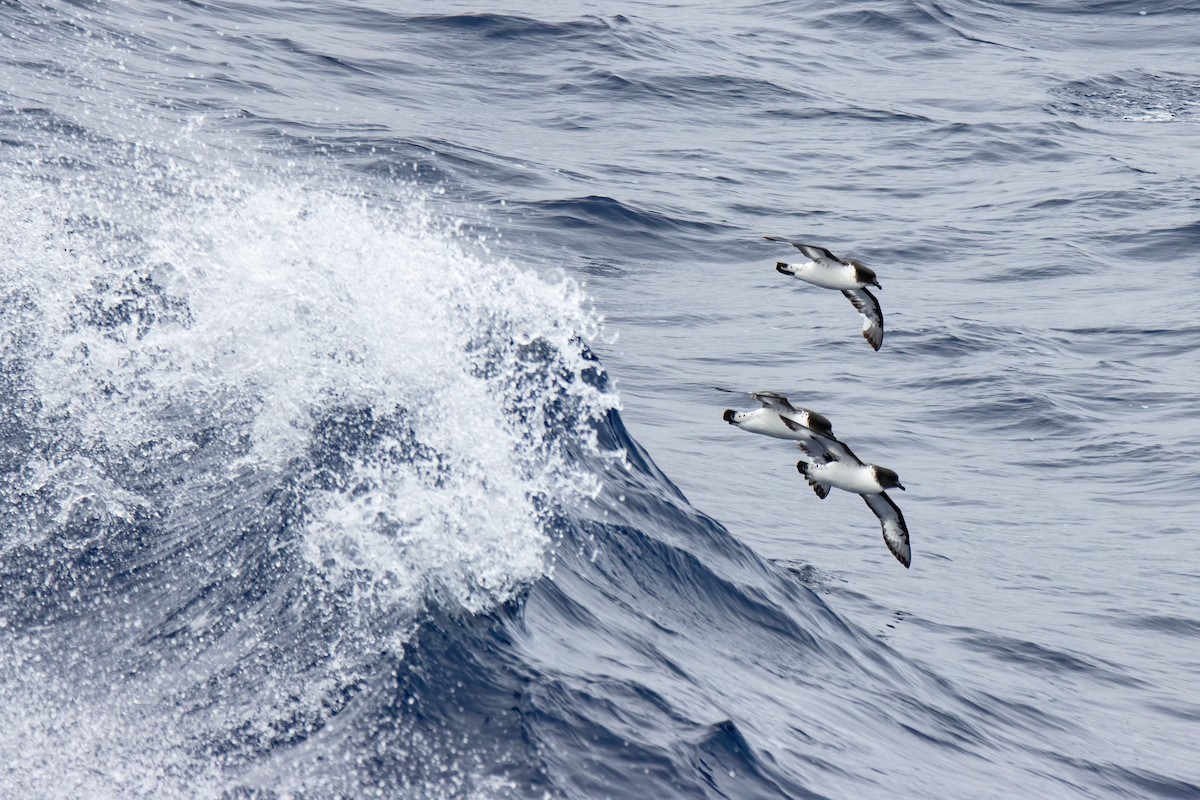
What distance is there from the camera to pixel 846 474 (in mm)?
11055

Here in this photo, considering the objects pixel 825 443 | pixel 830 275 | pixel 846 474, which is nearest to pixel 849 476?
pixel 846 474

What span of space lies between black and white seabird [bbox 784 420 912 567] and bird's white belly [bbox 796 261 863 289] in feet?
4.55

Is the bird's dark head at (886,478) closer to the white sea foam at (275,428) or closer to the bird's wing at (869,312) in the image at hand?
the bird's wing at (869,312)

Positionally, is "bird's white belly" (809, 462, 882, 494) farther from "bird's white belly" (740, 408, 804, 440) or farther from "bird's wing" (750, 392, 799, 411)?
"bird's wing" (750, 392, 799, 411)

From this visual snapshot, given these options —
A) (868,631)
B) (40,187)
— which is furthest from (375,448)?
(40,187)

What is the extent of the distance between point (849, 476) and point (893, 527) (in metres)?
0.84

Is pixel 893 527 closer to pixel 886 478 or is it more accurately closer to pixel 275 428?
pixel 886 478

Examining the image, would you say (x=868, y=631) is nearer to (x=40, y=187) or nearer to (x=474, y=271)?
(x=474, y=271)

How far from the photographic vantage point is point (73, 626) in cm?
800

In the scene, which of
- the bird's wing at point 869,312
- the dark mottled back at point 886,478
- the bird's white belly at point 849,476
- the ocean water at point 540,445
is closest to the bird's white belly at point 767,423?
the bird's white belly at point 849,476

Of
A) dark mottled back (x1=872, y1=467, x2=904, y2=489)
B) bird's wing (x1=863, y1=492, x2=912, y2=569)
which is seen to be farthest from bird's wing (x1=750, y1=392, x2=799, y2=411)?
bird's wing (x1=863, y1=492, x2=912, y2=569)

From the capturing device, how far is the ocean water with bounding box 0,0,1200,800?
774 cm

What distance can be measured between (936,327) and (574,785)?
14080mm

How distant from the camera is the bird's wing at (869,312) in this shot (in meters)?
12.6
